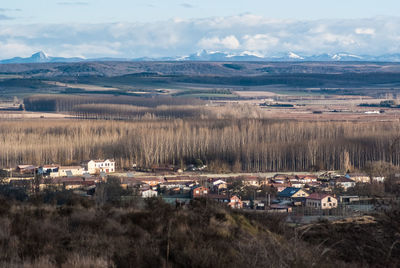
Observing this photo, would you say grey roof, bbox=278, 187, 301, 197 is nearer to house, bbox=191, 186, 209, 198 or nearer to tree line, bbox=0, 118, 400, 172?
house, bbox=191, 186, 209, 198

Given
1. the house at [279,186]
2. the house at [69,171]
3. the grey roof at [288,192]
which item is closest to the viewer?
the grey roof at [288,192]

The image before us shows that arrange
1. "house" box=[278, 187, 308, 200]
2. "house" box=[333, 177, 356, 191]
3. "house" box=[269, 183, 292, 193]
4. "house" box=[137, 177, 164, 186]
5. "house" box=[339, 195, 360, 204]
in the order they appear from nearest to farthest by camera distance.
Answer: "house" box=[339, 195, 360, 204]
"house" box=[278, 187, 308, 200]
"house" box=[269, 183, 292, 193]
"house" box=[333, 177, 356, 191]
"house" box=[137, 177, 164, 186]

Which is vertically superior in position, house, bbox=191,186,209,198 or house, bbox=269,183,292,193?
house, bbox=191,186,209,198

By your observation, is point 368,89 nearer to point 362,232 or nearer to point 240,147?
point 240,147

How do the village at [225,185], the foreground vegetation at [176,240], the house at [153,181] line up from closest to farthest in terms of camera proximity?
the foreground vegetation at [176,240] → the village at [225,185] → the house at [153,181]

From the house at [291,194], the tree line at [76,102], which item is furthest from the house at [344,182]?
the tree line at [76,102]

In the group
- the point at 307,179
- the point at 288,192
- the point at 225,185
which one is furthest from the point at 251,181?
the point at 288,192

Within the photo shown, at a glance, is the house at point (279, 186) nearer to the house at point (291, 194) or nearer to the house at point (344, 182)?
the house at point (291, 194)

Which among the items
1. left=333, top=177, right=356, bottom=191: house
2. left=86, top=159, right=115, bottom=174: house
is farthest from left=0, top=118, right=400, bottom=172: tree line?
left=333, top=177, right=356, bottom=191: house
